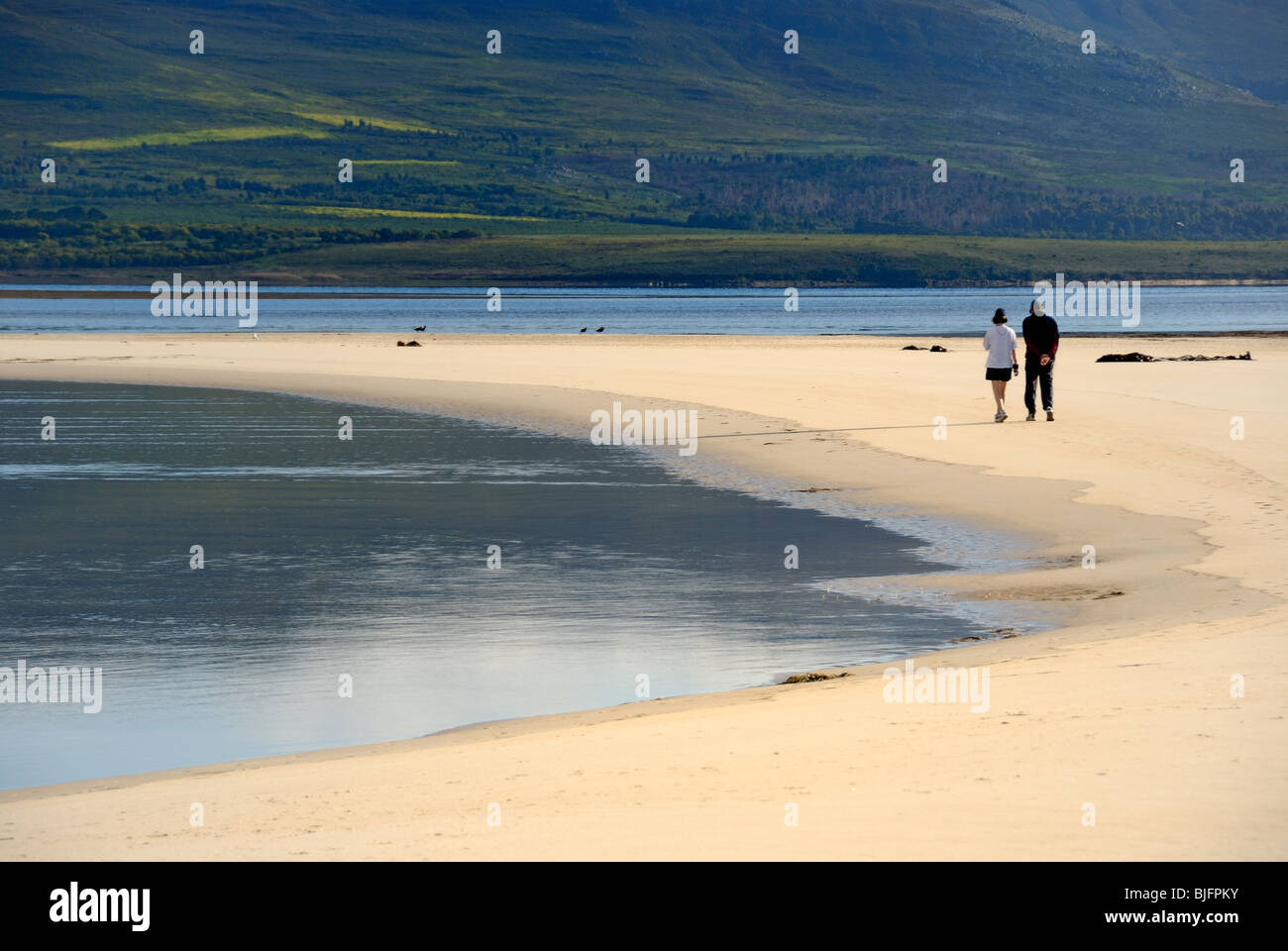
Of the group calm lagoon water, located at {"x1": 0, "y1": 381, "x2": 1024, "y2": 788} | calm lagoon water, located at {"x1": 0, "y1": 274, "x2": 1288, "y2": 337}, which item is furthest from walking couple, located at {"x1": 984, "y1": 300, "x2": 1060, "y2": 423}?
calm lagoon water, located at {"x1": 0, "y1": 274, "x2": 1288, "y2": 337}

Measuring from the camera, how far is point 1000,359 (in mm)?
24125

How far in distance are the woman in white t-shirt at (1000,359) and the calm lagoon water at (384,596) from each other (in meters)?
5.46

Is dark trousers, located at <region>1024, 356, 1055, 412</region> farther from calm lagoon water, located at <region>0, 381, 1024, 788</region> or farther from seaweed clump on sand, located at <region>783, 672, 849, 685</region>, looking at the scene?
seaweed clump on sand, located at <region>783, 672, 849, 685</region>

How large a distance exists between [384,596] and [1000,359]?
1370cm

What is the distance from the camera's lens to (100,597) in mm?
12516

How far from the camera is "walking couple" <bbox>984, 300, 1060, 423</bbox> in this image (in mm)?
23172

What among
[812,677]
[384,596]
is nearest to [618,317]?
[384,596]

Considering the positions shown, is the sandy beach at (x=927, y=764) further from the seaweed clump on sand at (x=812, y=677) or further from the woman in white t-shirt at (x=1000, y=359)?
the woman in white t-shirt at (x=1000, y=359)

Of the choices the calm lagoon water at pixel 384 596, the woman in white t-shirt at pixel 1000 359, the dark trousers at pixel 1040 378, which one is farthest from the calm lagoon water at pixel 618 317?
the calm lagoon water at pixel 384 596

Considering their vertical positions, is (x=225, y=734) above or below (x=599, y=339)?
below

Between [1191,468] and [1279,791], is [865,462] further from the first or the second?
[1279,791]
